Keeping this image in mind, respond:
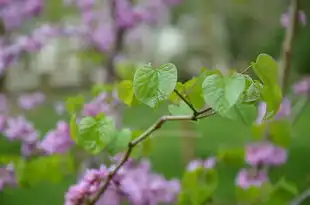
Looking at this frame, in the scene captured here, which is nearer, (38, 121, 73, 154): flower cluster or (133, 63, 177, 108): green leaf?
(133, 63, 177, 108): green leaf

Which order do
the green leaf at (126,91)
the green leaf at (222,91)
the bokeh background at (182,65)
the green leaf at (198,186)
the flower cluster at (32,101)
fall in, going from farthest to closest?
the bokeh background at (182,65) → the flower cluster at (32,101) → the green leaf at (198,186) → the green leaf at (126,91) → the green leaf at (222,91)

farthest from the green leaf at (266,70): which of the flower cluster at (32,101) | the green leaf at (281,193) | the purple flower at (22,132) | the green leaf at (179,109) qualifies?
the flower cluster at (32,101)

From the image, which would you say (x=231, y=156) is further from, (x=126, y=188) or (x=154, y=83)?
(x=154, y=83)

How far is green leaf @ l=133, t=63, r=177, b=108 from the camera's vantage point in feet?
2.05

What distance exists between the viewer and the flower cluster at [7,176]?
112 centimetres

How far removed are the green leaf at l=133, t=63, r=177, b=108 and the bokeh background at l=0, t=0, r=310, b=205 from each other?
1.06 ft

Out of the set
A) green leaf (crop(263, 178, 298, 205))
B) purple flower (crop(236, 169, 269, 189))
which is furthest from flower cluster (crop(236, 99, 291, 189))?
green leaf (crop(263, 178, 298, 205))

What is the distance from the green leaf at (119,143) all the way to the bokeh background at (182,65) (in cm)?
25

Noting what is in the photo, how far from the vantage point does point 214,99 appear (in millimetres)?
597

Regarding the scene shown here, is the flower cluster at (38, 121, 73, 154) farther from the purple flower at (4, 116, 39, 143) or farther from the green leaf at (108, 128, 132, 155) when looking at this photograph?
the green leaf at (108, 128, 132, 155)

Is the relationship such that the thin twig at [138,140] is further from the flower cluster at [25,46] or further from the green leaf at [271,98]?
the flower cluster at [25,46]

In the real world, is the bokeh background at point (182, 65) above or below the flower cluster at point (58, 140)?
below

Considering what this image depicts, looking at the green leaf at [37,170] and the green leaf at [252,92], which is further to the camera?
the green leaf at [37,170]

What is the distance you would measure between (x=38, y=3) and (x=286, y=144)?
0.77 m
